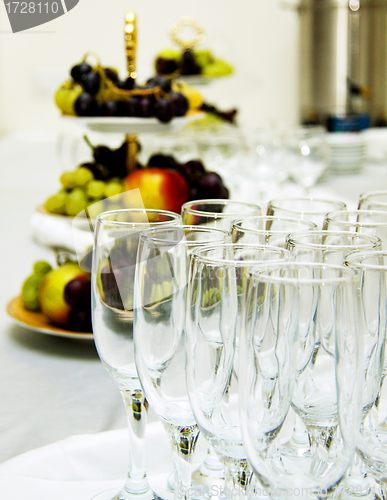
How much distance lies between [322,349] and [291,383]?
0.04 meters

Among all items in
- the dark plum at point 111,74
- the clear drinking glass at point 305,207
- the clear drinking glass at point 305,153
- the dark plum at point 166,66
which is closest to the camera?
the clear drinking glass at point 305,207

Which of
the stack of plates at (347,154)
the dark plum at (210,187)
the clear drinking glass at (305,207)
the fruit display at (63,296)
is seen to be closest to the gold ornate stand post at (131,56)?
the dark plum at (210,187)

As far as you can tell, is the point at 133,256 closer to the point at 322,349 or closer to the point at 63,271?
the point at 322,349

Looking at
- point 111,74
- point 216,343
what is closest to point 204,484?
point 216,343

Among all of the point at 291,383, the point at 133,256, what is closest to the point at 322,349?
the point at 291,383

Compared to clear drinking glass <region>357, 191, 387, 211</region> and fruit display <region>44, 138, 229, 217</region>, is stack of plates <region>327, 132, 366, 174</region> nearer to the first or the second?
fruit display <region>44, 138, 229, 217</region>

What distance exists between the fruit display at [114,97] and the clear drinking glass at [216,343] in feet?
1.92

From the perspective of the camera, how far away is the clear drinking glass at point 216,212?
19.2 inches

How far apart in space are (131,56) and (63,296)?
1.37 feet

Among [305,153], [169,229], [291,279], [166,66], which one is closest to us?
[291,279]

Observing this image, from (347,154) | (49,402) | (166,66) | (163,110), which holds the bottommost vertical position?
(49,402)

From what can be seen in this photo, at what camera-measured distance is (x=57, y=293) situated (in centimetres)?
74

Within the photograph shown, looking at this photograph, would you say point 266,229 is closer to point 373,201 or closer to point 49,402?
point 373,201

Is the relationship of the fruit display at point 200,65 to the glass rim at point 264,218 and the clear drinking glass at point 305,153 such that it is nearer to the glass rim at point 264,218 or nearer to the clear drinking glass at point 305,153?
the clear drinking glass at point 305,153
